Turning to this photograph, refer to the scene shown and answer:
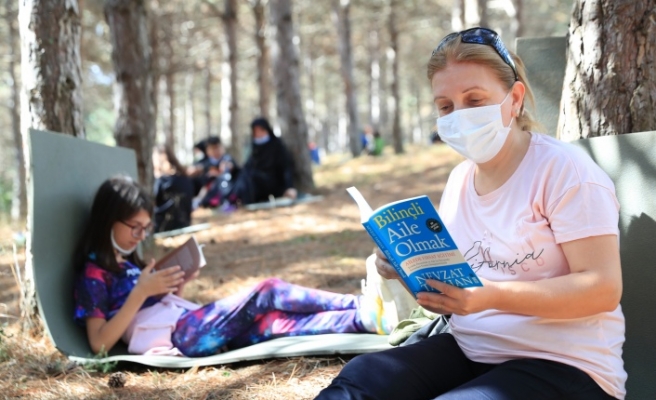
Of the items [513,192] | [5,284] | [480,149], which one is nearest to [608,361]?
[513,192]

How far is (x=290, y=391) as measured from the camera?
119 inches

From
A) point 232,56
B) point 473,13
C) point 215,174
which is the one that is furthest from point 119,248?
point 232,56

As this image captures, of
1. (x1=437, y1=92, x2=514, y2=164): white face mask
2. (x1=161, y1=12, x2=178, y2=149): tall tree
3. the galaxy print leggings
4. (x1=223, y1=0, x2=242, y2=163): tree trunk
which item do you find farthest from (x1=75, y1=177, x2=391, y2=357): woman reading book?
(x1=223, y1=0, x2=242, y2=163): tree trunk

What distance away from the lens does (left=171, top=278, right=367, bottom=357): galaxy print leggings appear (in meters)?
3.59

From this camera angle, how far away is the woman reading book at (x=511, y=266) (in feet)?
6.09

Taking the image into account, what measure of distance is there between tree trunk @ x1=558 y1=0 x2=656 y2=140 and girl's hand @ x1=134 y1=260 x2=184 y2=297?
7.16 feet

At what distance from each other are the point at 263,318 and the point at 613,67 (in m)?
2.21

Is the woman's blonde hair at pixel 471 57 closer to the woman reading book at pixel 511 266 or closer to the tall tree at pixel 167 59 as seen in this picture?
the woman reading book at pixel 511 266

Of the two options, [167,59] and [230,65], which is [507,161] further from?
[167,59]

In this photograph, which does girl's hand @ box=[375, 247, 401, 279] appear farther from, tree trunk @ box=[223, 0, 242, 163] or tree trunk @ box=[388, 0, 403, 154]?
tree trunk @ box=[388, 0, 403, 154]

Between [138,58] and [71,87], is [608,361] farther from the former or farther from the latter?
[138,58]

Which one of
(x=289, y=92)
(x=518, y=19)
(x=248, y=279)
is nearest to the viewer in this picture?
(x=248, y=279)

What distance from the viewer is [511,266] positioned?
2.06 metres

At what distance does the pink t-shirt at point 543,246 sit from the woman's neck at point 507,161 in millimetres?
31
